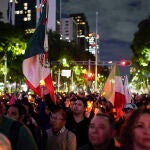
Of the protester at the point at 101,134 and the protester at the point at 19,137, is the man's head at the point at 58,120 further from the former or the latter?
the protester at the point at 19,137

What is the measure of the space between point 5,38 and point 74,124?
46.1 m

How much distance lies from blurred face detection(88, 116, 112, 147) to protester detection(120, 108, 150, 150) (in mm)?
1004

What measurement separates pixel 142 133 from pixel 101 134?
1.22 metres

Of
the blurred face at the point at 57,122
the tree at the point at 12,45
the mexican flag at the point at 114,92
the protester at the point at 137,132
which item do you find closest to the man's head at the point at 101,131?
the protester at the point at 137,132

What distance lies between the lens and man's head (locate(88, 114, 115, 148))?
4.68 meters

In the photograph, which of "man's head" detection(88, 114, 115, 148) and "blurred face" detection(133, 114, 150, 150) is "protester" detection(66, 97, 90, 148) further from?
"blurred face" detection(133, 114, 150, 150)

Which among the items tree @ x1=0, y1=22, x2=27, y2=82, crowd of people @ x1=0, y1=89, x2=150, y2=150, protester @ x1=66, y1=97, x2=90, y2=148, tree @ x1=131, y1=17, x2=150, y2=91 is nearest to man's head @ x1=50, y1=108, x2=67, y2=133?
crowd of people @ x1=0, y1=89, x2=150, y2=150

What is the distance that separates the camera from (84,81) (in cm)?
10875

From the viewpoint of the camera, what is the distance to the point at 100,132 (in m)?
4.73

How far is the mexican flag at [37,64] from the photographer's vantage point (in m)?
11.7

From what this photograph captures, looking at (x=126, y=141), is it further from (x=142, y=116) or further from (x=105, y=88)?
(x=105, y=88)

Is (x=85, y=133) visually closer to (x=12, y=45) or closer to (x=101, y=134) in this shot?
(x=101, y=134)

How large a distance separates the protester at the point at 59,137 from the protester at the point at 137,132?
8.99 ft

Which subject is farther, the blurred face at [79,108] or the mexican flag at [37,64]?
the mexican flag at [37,64]
